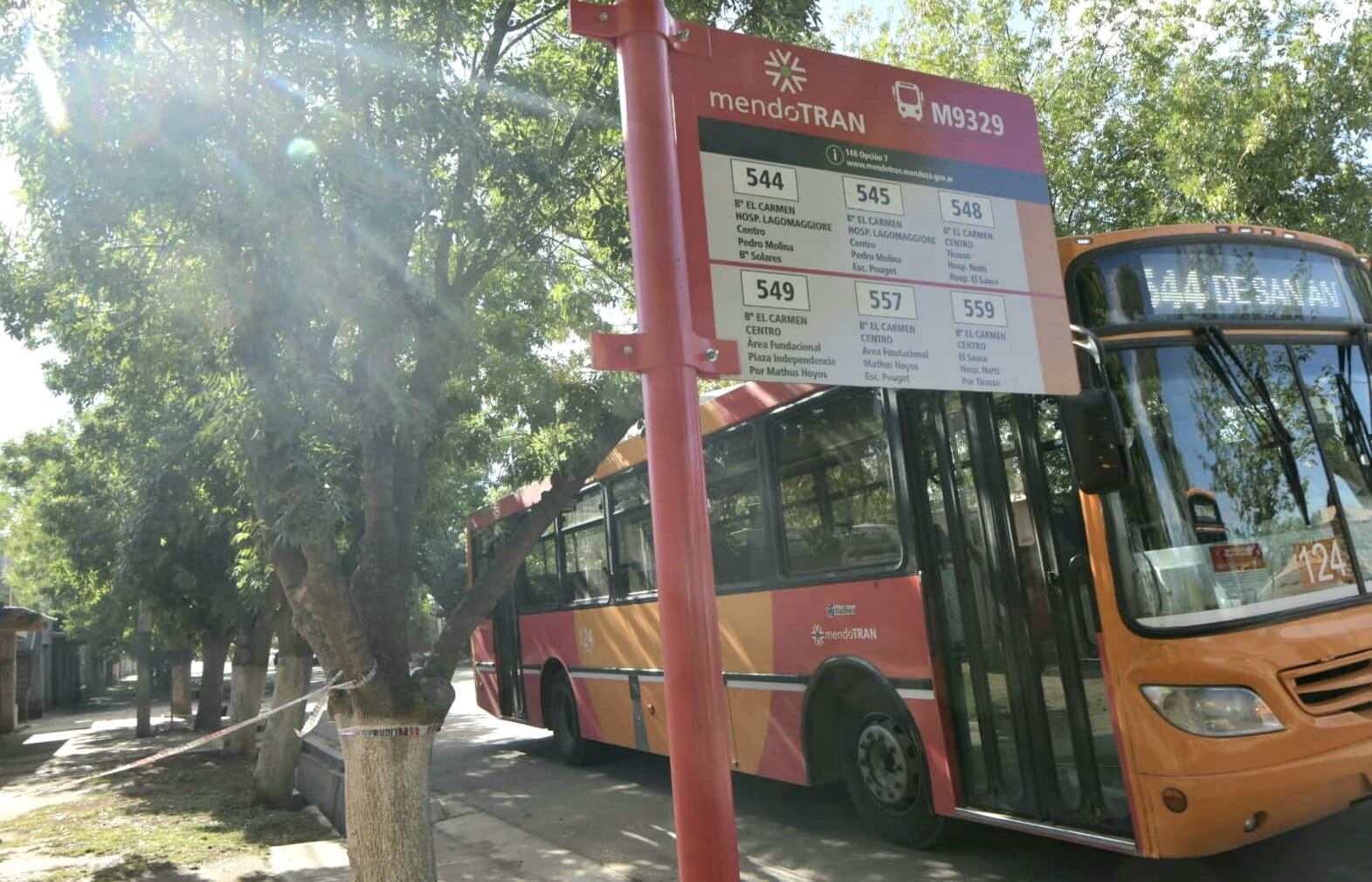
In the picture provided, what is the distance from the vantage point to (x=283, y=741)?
1034 cm

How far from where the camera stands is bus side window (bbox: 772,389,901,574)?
6492 millimetres

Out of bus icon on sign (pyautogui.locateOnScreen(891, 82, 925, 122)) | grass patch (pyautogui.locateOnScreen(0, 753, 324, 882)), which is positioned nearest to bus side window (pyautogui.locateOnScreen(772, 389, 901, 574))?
bus icon on sign (pyautogui.locateOnScreen(891, 82, 925, 122))

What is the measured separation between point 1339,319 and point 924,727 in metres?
3.20

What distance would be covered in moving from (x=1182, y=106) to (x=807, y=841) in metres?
8.92

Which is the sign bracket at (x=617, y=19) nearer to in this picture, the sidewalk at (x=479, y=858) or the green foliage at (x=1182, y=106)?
the sidewalk at (x=479, y=858)

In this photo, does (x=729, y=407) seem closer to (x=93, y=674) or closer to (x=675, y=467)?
(x=675, y=467)

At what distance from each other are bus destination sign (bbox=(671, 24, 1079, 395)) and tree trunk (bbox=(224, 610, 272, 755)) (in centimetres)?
1211

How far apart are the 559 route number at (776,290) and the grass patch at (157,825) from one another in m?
7.27

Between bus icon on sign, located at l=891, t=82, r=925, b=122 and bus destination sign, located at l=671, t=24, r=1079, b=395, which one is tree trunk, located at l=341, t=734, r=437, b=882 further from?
bus icon on sign, located at l=891, t=82, r=925, b=122

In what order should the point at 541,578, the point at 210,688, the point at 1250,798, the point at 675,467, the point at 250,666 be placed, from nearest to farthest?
the point at 675,467 → the point at 1250,798 → the point at 541,578 → the point at 250,666 → the point at 210,688

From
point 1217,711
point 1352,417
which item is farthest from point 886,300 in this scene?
point 1352,417

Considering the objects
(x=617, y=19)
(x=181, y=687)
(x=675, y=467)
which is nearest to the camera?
(x=675, y=467)

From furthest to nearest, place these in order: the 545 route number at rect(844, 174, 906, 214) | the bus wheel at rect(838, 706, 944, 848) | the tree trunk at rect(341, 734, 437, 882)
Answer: the bus wheel at rect(838, 706, 944, 848) < the tree trunk at rect(341, 734, 437, 882) < the 545 route number at rect(844, 174, 906, 214)

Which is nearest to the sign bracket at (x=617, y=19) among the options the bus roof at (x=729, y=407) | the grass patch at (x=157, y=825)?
the bus roof at (x=729, y=407)
